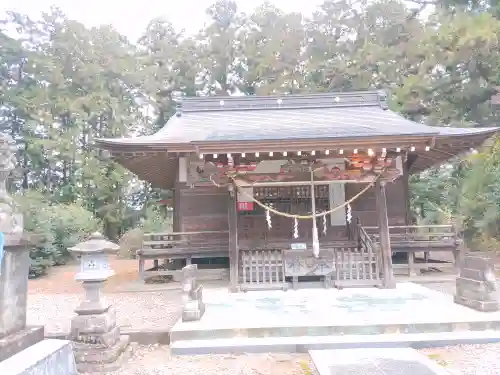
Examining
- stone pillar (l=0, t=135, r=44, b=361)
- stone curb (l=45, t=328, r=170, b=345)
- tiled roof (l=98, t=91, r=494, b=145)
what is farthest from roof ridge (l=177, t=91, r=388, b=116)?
stone pillar (l=0, t=135, r=44, b=361)

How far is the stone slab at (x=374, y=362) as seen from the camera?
3.87m

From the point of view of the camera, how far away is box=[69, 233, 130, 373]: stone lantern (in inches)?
171

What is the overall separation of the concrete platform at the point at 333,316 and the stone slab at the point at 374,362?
512 millimetres

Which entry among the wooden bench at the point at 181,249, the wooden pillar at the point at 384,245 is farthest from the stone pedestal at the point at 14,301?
the wooden pillar at the point at 384,245

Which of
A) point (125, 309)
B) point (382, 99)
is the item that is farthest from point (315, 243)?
point (382, 99)

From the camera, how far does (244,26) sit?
2745 centimetres

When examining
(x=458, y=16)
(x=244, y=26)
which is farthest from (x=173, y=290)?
(x=244, y=26)

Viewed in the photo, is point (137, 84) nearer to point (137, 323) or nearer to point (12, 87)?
point (12, 87)

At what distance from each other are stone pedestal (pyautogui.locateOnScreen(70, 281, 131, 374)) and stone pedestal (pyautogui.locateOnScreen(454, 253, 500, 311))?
5185mm

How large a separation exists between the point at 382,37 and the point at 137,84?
1559 cm

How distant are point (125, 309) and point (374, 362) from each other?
5214mm

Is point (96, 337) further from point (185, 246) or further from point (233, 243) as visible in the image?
point (185, 246)

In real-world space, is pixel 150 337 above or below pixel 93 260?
below

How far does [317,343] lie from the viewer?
4.70 metres
